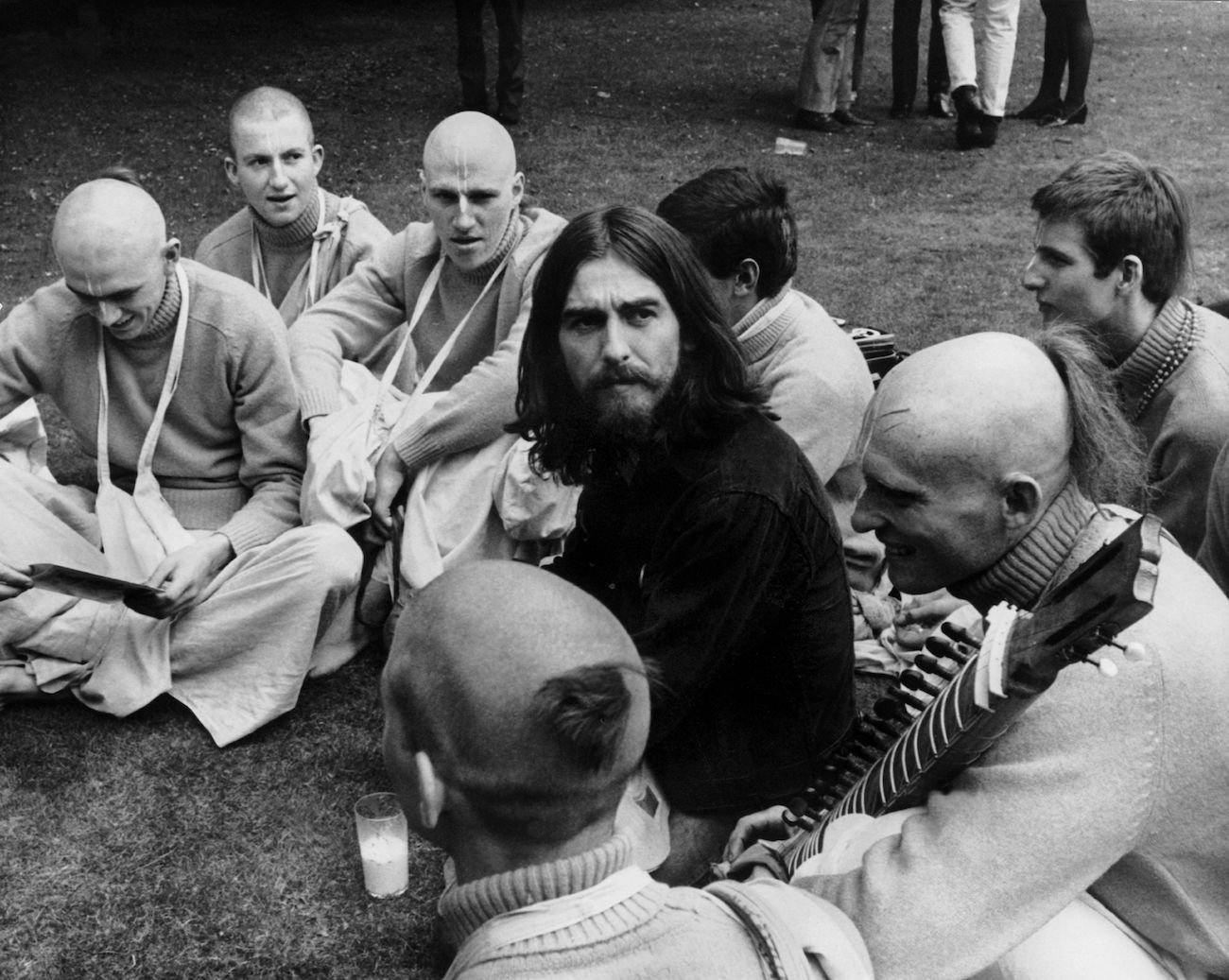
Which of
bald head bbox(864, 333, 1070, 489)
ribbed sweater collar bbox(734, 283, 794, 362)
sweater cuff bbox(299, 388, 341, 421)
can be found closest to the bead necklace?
ribbed sweater collar bbox(734, 283, 794, 362)

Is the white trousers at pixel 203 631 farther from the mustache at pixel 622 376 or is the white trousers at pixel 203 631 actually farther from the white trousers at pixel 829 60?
the white trousers at pixel 829 60

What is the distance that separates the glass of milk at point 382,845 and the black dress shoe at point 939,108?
1071 cm

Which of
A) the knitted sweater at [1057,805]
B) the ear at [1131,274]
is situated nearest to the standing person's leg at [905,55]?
the ear at [1131,274]

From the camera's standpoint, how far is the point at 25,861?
4102mm

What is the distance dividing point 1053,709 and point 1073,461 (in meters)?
0.53

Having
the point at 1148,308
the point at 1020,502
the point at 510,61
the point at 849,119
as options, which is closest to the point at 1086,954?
the point at 1020,502

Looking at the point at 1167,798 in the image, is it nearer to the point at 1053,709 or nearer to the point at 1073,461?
the point at 1053,709

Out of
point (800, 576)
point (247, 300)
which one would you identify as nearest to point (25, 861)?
point (247, 300)

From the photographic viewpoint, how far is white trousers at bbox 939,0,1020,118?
38.4 ft

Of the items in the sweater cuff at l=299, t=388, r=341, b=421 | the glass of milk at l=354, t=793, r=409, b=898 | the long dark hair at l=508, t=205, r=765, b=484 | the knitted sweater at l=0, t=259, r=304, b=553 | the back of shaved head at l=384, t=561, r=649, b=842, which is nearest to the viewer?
the back of shaved head at l=384, t=561, r=649, b=842

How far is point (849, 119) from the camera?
1280 centimetres

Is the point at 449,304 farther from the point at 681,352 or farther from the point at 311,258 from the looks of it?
the point at 681,352

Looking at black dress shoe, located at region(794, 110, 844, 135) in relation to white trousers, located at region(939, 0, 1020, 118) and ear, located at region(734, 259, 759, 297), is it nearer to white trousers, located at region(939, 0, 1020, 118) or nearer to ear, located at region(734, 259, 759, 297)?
white trousers, located at region(939, 0, 1020, 118)

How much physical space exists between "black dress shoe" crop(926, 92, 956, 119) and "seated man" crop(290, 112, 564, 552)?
8.34m
